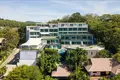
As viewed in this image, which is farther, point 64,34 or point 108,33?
point 64,34

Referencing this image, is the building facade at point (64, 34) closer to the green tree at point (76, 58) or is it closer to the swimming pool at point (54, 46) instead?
the swimming pool at point (54, 46)

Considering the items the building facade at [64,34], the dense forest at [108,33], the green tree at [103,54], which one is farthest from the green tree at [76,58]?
the building facade at [64,34]

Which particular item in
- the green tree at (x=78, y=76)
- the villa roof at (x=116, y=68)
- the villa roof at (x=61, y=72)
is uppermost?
the villa roof at (x=116, y=68)

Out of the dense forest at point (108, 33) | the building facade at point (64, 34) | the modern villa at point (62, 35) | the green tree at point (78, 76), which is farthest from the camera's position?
the building facade at point (64, 34)

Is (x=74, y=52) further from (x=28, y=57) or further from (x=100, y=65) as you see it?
(x=28, y=57)

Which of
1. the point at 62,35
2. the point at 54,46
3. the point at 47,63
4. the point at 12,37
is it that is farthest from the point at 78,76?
the point at 12,37

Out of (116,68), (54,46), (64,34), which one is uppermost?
(64,34)

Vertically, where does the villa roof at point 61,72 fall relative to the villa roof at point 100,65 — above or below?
below
